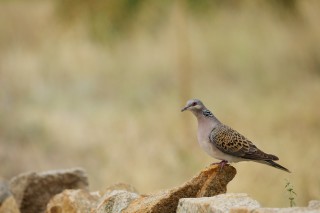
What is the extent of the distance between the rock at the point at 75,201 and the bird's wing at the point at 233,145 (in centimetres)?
172

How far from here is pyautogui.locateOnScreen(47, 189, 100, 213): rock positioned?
7965 millimetres

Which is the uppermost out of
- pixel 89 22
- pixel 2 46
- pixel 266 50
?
pixel 2 46

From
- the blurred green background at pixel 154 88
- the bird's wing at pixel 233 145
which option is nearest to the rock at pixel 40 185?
the bird's wing at pixel 233 145

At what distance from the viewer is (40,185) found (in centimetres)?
917

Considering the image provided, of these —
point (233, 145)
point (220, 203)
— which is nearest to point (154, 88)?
Result: point (233, 145)

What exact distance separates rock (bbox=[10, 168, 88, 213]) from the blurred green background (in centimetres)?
391

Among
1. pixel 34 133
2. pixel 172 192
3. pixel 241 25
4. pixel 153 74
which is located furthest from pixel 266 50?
pixel 172 192

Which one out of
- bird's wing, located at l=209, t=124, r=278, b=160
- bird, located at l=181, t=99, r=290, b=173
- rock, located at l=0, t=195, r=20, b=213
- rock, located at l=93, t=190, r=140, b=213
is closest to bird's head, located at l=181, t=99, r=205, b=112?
bird, located at l=181, t=99, r=290, b=173

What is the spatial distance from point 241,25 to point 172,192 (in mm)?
24610

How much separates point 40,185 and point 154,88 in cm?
1810

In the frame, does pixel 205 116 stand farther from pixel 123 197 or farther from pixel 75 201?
pixel 75 201

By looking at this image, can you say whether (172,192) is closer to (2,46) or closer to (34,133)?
(34,133)

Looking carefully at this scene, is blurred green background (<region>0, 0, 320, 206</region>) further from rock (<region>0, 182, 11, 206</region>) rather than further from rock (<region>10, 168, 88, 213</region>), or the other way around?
rock (<region>0, 182, 11, 206</region>)

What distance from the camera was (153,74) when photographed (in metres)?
28.9
